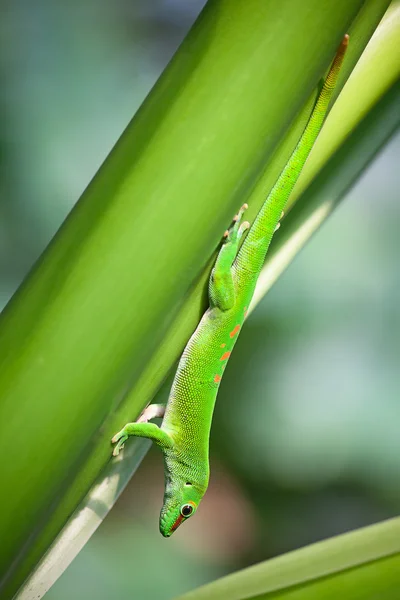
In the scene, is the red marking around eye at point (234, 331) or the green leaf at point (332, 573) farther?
the red marking around eye at point (234, 331)

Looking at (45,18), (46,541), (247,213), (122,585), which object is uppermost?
(45,18)

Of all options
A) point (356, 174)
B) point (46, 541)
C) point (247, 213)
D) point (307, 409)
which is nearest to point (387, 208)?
point (307, 409)

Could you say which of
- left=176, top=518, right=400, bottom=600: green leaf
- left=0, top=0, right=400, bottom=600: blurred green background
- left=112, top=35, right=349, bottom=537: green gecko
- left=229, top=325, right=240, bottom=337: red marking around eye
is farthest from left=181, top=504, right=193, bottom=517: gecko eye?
left=176, top=518, right=400, bottom=600: green leaf

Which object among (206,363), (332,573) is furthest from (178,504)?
(332,573)

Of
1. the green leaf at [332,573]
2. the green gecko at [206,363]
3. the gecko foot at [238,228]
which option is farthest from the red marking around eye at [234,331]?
the green leaf at [332,573]

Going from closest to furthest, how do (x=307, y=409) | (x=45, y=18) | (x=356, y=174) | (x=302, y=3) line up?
(x=302, y=3)
(x=356, y=174)
(x=45, y=18)
(x=307, y=409)

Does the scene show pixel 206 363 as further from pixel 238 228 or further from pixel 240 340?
pixel 238 228

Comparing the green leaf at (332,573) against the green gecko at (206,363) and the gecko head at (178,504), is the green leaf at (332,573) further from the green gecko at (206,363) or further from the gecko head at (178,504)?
the gecko head at (178,504)

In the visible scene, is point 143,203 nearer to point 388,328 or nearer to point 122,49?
point 122,49
